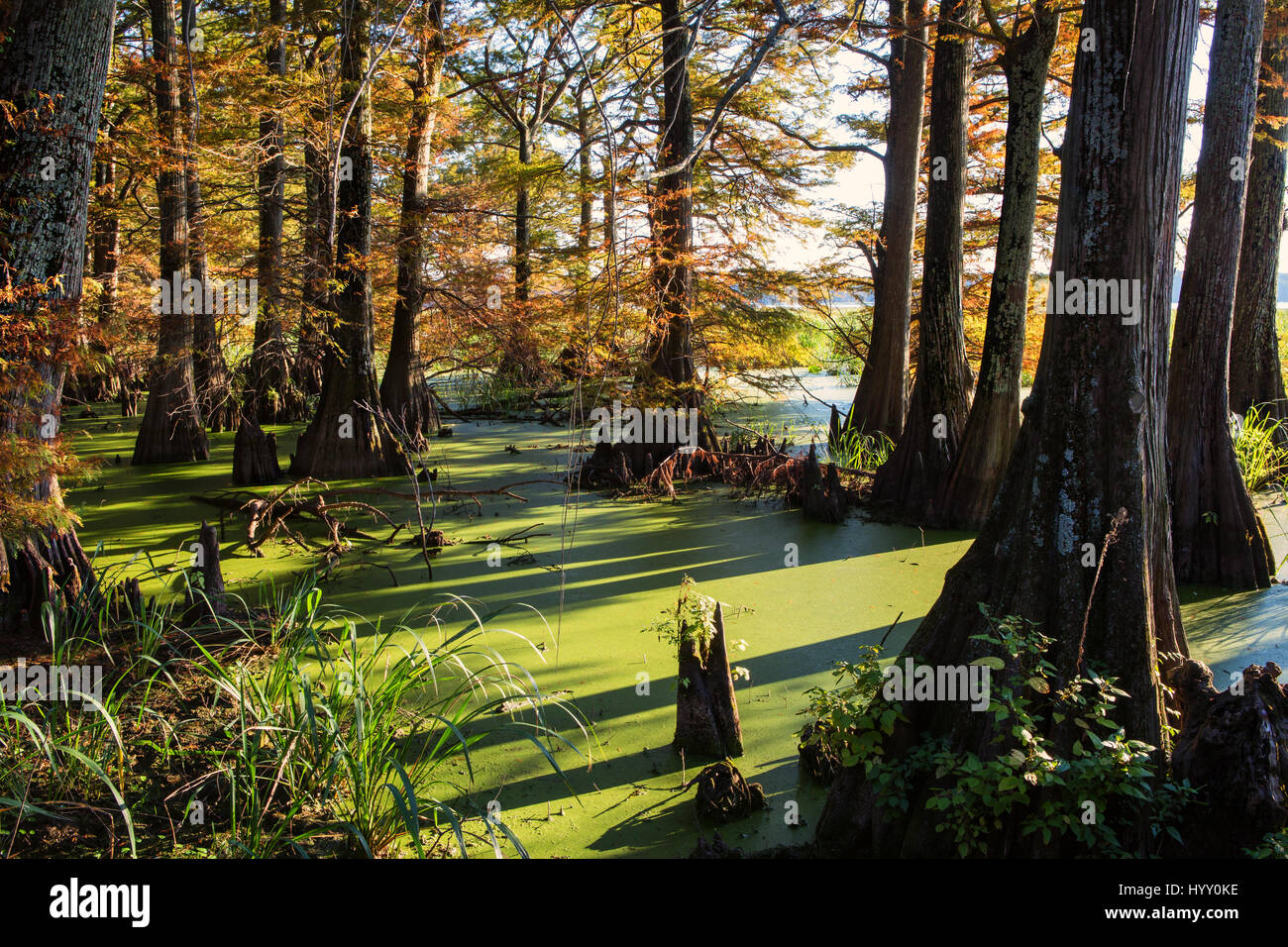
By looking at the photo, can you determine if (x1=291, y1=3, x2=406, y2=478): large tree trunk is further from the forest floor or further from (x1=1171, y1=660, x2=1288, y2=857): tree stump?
(x1=1171, y1=660, x2=1288, y2=857): tree stump

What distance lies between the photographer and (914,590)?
18.9 feet

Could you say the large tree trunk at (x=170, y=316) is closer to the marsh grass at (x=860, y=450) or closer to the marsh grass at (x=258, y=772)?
A: the marsh grass at (x=258, y=772)

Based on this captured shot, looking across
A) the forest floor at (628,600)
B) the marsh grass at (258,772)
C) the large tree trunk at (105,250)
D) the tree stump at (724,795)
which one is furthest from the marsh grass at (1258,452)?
the large tree trunk at (105,250)

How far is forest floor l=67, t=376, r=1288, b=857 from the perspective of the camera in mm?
3277

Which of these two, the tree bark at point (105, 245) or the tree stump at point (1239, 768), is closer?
the tree stump at point (1239, 768)

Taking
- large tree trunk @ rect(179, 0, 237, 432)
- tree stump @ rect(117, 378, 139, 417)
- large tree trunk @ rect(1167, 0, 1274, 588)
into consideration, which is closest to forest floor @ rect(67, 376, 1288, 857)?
large tree trunk @ rect(1167, 0, 1274, 588)

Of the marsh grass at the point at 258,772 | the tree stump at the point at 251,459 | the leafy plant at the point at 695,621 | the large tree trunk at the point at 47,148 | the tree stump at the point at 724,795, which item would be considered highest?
the large tree trunk at the point at 47,148

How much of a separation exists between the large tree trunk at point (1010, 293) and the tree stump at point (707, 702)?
4.19 meters

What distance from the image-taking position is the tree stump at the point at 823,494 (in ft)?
25.7

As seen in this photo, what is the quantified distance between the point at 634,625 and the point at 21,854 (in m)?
3.14

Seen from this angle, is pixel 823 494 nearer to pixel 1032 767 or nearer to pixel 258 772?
pixel 1032 767

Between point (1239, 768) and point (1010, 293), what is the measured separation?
518cm

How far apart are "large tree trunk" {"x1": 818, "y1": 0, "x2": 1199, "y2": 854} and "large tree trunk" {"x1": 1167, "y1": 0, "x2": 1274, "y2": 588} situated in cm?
307

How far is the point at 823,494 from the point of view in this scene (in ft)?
25.8
